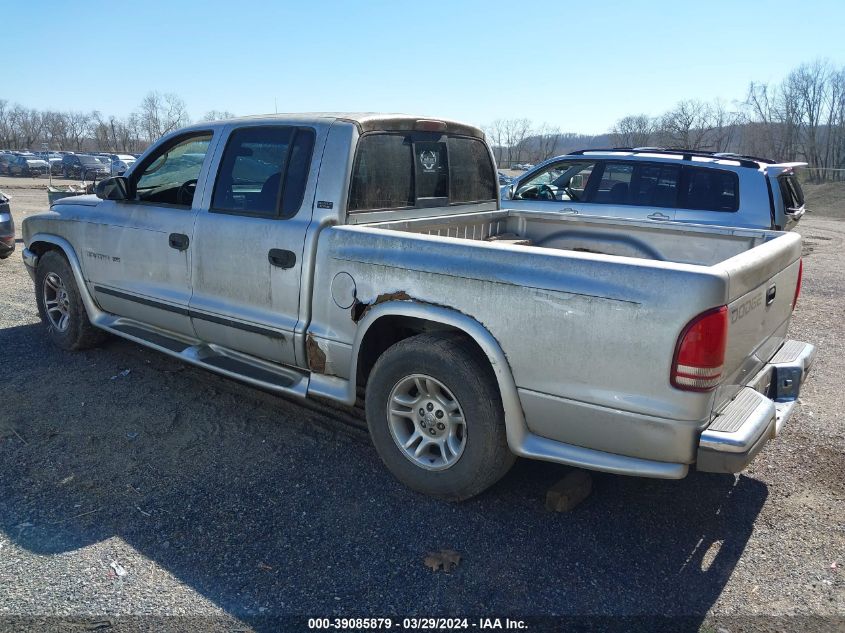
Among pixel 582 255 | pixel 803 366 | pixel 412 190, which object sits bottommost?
pixel 803 366

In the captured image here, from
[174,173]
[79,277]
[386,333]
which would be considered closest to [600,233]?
[386,333]

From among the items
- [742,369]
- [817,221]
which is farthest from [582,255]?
[817,221]

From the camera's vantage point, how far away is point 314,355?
3.99 m

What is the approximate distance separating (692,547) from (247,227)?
10.2 feet

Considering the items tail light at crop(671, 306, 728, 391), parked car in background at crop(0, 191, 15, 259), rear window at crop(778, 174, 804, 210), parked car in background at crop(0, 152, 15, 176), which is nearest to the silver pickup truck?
tail light at crop(671, 306, 728, 391)

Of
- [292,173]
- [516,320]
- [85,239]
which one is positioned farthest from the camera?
[85,239]

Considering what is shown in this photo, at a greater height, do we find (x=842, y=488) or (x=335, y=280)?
(x=335, y=280)

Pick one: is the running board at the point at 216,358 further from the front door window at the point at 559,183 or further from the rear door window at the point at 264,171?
the front door window at the point at 559,183

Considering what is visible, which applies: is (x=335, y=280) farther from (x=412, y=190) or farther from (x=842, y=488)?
(x=842, y=488)

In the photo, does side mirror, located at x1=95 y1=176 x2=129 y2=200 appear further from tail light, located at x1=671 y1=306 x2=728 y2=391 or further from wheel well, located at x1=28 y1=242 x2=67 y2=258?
tail light, located at x1=671 y1=306 x2=728 y2=391

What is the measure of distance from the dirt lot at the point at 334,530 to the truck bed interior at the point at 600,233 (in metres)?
1.36

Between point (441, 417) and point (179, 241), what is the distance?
2299mm

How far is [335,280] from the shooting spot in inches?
149

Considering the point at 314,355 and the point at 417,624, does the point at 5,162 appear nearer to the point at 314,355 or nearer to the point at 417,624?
the point at 314,355
